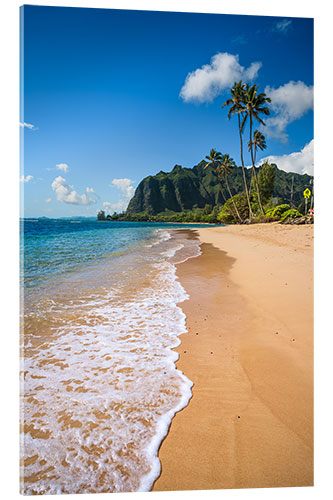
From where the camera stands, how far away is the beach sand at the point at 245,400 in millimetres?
1144

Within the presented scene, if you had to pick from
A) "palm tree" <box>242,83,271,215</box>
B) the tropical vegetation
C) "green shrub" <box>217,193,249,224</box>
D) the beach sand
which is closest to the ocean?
the beach sand

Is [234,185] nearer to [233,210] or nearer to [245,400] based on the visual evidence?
[233,210]

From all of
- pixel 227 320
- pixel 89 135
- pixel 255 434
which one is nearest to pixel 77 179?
pixel 89 135

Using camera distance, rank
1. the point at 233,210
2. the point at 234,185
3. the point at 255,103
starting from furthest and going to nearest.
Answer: the point at 233,210 → the point at 234,185 → the point at 255,103

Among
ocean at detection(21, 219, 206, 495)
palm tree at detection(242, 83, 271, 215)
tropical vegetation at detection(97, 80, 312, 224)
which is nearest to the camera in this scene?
ocean at detection(21, 219, 206, 495)

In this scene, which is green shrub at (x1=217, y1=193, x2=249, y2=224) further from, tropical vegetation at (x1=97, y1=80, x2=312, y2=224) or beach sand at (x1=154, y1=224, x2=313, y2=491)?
beach sand at (x1=154, y1=224, x2=313, y2=491)

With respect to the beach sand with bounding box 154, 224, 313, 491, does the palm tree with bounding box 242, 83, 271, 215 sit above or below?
above

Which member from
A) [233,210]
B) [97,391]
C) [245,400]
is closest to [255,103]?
[245,400]

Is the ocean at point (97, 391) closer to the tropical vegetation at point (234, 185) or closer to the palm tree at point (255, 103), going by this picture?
the tropical vegetation at point (234, 185)

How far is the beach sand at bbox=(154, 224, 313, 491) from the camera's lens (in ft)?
3.75

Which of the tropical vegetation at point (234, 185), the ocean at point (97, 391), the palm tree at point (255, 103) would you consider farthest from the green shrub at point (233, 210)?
the ocean at point (97, 391)

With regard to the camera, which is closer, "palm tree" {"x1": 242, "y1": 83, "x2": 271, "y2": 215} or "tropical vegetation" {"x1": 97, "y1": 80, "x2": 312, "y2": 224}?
"palm tree" {"x1": 242, "y1": 83, "x2": 271, "y2": 215}

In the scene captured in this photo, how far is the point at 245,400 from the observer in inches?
57.8

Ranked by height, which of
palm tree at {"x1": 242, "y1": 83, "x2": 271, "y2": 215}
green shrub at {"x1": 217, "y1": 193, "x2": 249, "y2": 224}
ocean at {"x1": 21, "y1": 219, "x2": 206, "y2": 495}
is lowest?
ocean at {"x1": 21, "y1": 219, "x2": 206, "y2": 495}
